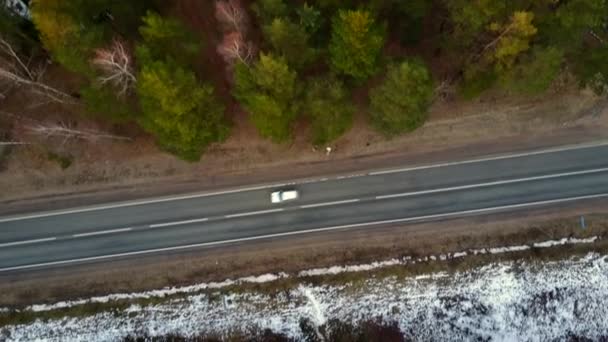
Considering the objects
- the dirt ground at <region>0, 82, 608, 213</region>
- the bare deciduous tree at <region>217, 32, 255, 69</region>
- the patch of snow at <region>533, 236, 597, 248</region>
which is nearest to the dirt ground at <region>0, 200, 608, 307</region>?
the patch of snow at <region>533, 236, 597, 248</region>

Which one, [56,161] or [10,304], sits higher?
[56,161]

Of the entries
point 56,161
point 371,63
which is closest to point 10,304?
point 56,161

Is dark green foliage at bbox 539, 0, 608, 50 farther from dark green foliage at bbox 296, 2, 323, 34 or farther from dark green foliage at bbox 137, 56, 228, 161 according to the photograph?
dark green foliage at bbox 137, 56, 228, 161

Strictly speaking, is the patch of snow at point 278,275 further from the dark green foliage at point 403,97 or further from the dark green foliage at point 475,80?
the dark green foliage at point 475,80

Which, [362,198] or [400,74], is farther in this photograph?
[362,198]

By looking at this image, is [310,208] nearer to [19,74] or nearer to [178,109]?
[178,109]

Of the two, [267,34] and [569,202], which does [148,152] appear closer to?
[267,34]
